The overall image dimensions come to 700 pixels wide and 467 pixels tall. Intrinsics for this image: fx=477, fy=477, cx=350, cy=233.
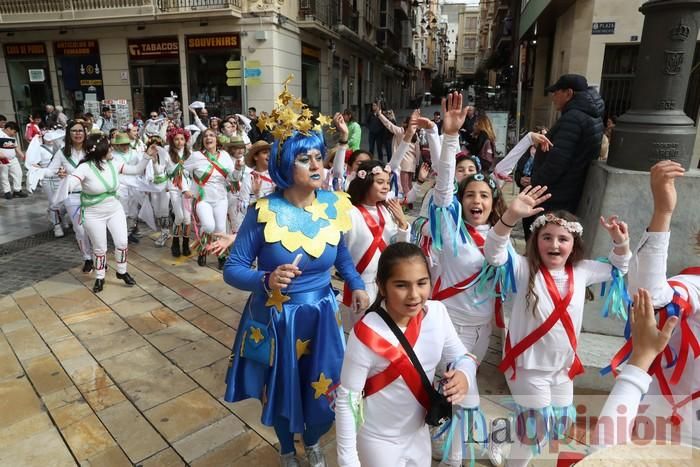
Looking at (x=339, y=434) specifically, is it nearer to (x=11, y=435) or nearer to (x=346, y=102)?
(x=11, y=435)

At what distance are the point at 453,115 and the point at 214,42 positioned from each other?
1610 centimetres

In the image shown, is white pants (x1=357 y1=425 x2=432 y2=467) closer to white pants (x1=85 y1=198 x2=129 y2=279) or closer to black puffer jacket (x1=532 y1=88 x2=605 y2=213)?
black puffer jacket (x1=532 y1=88 x2=605 y2=213)

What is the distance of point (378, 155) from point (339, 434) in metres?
13.5

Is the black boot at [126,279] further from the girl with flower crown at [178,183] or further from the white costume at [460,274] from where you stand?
the white costume at [460,274]

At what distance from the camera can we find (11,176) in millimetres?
11148

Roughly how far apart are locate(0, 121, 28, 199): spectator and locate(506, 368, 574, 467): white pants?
1189cm

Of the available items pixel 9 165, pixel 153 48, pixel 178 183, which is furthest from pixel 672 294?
pixel 153 48

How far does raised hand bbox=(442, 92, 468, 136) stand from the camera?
304 centimetres

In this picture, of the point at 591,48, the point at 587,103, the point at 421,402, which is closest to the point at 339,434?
the point at 421,402

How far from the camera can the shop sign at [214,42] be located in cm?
1672

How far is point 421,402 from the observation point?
6.49 feet

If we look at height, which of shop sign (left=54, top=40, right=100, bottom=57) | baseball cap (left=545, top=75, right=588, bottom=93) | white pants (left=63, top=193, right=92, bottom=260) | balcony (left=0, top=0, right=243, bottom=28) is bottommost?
white pants (left=63, top=193, right=92, bottom=260)

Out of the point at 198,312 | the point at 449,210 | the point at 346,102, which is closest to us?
the point at 449,210

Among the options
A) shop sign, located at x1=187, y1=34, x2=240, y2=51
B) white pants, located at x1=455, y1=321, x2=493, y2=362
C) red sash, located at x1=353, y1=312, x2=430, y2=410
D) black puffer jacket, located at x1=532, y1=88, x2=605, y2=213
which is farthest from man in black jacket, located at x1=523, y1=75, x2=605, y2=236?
shop sign, located at x1=187, y1=34, x2=240, y2=51
